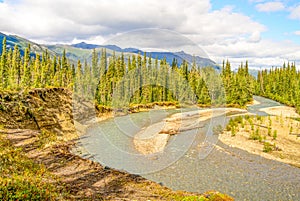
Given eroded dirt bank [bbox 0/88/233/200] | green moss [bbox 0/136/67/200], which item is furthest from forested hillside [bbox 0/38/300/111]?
green moss [bbox 0/136/67/200]

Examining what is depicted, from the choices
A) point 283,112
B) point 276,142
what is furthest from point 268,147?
point 283,112

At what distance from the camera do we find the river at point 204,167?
16078 millimetres

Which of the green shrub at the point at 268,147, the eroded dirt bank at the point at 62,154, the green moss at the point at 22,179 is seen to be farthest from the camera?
the green shrub at the point at 268,147

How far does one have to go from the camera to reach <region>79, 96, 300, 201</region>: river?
16078 millimetres

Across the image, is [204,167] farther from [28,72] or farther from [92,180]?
[28,72]

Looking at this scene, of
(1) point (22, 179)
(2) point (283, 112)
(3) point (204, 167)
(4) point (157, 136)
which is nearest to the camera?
(1) point (22, 179)

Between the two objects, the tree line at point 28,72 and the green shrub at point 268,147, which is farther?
the tree line at point 28,72

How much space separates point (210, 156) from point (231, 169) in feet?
11.2

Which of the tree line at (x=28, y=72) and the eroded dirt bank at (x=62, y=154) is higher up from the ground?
the tree line at (x=28, y=72)

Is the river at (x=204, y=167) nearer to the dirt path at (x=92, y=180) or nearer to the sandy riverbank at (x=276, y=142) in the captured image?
the sandy riverbank at (x=276, y=142)

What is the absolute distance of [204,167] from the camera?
19906mm

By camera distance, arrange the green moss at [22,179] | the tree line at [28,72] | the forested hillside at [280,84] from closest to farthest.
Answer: the green moss at [22,179] < the tree line at [28,72] < the forested hillside at [280,84]

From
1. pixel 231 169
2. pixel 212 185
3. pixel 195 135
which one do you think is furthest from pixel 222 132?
pixel 212 185

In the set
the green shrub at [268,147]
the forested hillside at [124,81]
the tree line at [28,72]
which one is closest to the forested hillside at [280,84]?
the forested hillside at [124,81]
